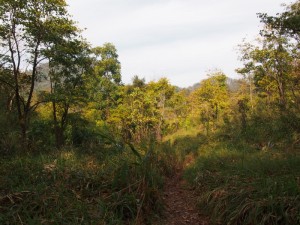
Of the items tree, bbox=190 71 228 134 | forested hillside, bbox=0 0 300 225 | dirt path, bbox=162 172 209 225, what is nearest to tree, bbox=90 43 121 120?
forested hillside, bbox=0 0 300 225

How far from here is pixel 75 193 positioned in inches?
190

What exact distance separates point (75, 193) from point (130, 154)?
246cm

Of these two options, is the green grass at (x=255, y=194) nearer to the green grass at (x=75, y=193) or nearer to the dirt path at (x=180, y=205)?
the dirt path at (x=180, y=205)

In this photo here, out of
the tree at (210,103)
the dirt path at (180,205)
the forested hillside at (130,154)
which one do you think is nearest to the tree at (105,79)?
the forested hillside at (130,154)

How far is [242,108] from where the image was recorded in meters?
14.4

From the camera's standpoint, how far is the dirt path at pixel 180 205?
5.18 metres

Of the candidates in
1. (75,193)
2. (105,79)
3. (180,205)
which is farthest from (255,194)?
(105,79)

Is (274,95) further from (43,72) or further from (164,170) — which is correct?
(43,72)

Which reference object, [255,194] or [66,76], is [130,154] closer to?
[255,194]

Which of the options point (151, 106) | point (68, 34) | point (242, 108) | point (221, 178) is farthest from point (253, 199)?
point (151, 106)

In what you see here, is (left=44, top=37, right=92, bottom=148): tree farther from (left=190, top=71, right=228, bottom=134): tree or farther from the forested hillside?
(left=190, top=71, right=228, bottom=134): tree

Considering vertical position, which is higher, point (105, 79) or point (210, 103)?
point (105, 79)

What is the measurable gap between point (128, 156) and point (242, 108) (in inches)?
376

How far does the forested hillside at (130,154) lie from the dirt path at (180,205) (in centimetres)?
8
